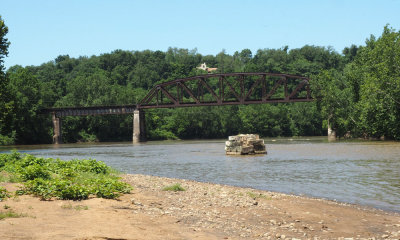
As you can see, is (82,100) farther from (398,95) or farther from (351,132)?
(398,95)

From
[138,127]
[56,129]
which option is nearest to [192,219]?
[138,127]

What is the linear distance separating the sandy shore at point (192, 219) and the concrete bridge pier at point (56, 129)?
102m

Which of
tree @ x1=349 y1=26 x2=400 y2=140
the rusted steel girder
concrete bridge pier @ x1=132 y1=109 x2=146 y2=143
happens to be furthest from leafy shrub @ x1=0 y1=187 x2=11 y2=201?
the rusted steel girder

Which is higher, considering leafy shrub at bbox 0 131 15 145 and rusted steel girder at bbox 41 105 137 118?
rusted steel girder at bbox 41 105 137 118

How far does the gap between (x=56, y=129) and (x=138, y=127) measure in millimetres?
20023

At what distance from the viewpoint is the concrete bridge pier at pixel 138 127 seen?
11481 cm

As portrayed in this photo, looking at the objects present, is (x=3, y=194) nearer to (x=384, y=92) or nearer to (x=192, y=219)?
(x=192, y=219)

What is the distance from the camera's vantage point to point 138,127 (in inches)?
4557

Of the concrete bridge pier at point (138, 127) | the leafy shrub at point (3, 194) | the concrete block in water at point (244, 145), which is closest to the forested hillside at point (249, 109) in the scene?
the concrete bridge pier at point (138, 127)

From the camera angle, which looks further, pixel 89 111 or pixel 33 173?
pixel 89 111

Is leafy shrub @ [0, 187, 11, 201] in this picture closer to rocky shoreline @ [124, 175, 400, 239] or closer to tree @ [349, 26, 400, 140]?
rocky shoreline @ [124, 175, 400, 239]

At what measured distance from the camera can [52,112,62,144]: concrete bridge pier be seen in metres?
112

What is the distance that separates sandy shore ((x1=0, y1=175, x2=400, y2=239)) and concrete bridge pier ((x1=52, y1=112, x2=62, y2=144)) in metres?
102

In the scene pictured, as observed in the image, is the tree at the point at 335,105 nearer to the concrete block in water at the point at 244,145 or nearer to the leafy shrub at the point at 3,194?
the concrete block in water at the point at 244,145
